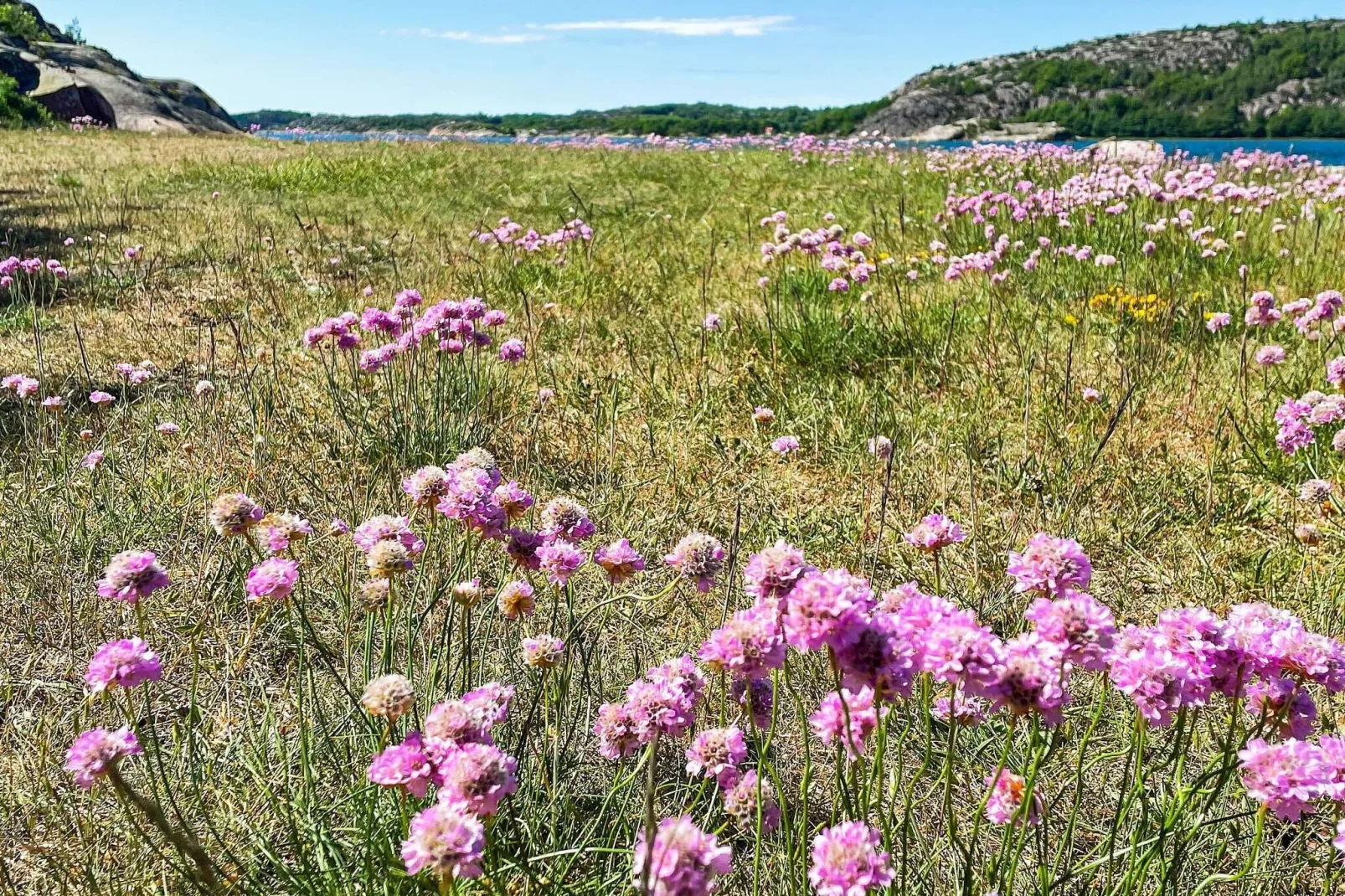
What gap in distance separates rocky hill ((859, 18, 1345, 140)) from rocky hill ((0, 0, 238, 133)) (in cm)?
7712

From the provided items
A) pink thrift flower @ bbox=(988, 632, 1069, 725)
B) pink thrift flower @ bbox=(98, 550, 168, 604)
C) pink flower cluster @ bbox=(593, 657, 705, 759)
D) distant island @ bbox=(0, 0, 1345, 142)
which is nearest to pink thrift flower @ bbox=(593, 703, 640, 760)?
pink flower cluster @ bbox=(593, 657, 705, 759)

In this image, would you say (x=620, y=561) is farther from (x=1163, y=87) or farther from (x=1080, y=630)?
(x=1163, y=87)

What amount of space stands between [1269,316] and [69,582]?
4724 millimetres

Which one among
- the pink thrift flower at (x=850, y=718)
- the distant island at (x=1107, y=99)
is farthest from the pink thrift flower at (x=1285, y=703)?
the distant island at (x=1107, y=99)

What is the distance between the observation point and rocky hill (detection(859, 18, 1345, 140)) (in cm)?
9288

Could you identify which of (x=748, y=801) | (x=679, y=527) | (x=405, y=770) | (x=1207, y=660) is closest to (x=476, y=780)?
(x=405, y=770)

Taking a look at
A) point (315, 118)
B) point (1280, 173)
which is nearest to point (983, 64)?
point (315, 118)

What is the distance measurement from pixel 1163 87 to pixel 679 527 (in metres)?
127

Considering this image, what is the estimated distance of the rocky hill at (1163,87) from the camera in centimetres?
9288

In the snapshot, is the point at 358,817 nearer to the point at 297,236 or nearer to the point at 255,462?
the point at 255,462

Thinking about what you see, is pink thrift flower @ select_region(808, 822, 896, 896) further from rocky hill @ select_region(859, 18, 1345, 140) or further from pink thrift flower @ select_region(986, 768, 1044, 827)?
rocky hill @ select_region(859, 18, 1345, 140)

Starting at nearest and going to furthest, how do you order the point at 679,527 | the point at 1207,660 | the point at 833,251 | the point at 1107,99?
the point at 1207,660 < the point at 679,527 < the point at 833,251 < the point at 1107,99

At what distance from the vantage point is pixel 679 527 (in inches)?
126

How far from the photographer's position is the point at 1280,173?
30.3 feet
